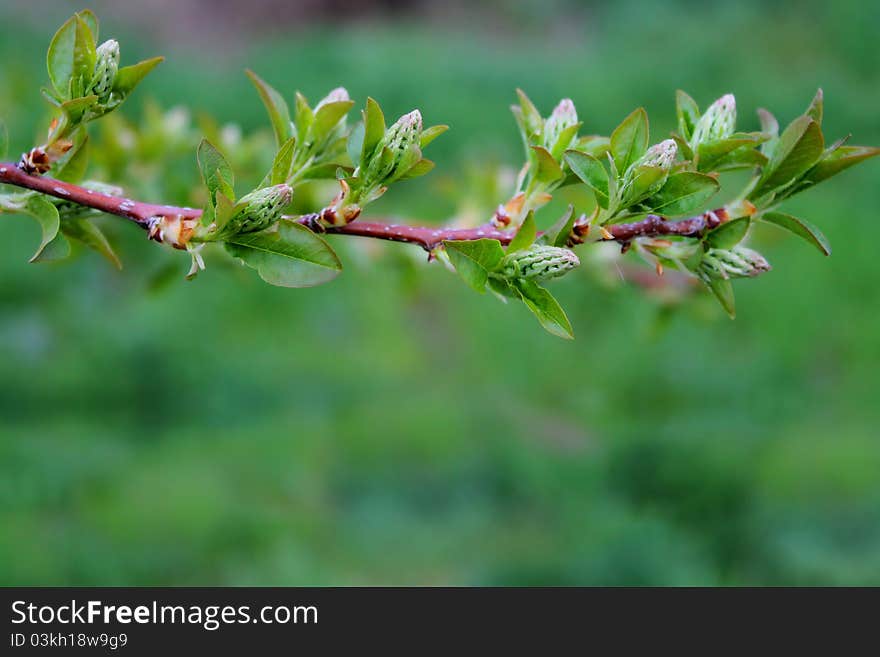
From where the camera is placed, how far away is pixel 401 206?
Answer: 402 cm

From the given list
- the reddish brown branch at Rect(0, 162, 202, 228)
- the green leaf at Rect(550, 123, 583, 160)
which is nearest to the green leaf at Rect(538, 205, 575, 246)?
the green leaf at Rect(550, 123, 583, 160)

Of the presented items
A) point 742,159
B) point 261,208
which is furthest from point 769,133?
point 261,208

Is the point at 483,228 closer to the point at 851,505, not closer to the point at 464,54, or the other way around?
the point at 851,505

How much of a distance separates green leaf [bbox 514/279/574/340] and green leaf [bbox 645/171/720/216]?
5.6 inches

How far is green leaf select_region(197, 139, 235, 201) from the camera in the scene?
32.6 inches

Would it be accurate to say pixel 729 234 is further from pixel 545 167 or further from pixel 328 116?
pixel 328 116

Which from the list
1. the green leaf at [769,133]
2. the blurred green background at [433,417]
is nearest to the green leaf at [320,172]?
the green leaf at [769,133]

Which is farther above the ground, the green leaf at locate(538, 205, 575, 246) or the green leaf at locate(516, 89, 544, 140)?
the green leaf at locate(516, 89, 544, 140)

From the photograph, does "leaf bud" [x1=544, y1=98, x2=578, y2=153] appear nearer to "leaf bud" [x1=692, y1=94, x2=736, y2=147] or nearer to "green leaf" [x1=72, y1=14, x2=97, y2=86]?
"leaf bud" [x1=692, y1=94, x2=736, y2=147]

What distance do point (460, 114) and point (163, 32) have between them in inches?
102

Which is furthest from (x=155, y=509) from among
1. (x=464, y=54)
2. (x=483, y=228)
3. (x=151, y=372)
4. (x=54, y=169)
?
(x=464, y=54)

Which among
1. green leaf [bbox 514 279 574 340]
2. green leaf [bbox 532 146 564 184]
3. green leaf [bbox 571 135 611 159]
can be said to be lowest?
green leaf [bbox 514 279 574 340]

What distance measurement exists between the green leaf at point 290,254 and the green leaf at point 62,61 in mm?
227

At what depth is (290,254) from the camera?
82 cm
